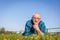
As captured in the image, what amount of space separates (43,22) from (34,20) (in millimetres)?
289

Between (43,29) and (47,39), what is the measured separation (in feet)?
4.22

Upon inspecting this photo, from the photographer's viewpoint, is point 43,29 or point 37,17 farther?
point 43,29

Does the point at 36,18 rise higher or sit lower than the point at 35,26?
higher

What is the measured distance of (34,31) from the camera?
3547 millimetres

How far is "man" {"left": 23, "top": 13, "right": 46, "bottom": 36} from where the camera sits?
347 cm

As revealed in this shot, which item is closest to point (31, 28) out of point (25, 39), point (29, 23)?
point (29, 23)

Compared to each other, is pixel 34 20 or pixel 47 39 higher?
pixel 34 20

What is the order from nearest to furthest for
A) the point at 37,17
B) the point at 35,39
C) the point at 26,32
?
the point at 35,39
the point at 37,17
the point at 26,32

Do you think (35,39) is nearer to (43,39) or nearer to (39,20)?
(43,39)

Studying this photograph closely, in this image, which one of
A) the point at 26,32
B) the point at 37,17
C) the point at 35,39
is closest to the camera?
the point at 35,39

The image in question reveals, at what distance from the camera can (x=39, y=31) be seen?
3504 mm

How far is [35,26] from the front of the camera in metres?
3.48

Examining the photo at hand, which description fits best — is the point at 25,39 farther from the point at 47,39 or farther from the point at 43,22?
the point at 43,22

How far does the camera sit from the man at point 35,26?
3.47m
